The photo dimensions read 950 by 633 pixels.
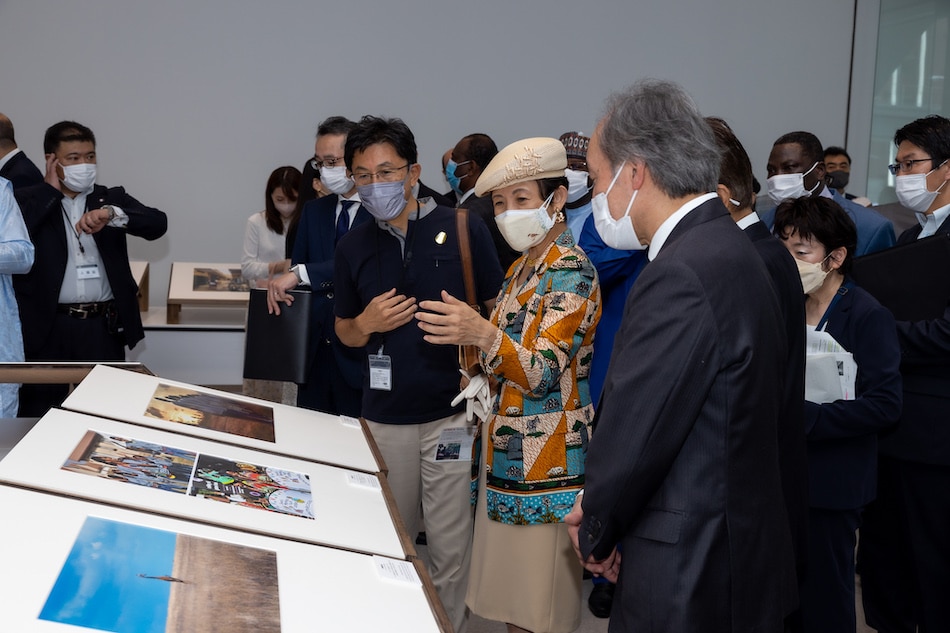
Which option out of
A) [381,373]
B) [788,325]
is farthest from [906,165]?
[381,373]

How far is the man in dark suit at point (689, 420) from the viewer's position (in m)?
1.44

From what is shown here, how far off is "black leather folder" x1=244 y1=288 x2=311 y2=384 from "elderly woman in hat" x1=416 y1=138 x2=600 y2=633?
1.22 meters

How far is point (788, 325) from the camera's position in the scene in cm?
192

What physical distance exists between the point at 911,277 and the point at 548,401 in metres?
1.36

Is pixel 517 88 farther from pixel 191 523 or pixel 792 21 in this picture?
pixel 191 523

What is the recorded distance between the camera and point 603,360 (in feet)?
11.2

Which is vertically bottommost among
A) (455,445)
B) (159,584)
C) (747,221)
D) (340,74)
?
(455,445)

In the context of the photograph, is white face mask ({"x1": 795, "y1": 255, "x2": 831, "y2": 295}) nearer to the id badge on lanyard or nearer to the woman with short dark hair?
the woman with short dark hair

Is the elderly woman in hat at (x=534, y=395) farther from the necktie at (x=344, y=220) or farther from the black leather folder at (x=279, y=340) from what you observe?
the necktie at (x=344, y=220)

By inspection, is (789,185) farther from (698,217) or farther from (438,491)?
(698,217)

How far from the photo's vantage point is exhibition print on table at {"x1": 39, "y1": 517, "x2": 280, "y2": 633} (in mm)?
1112

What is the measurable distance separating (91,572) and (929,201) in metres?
2.83

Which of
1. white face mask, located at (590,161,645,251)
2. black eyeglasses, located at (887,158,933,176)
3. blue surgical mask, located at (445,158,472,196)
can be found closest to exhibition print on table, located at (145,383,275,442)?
white face mask, located at (590,161,645,251)

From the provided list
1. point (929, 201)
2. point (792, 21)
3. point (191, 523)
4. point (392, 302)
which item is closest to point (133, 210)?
point (392, 302)
